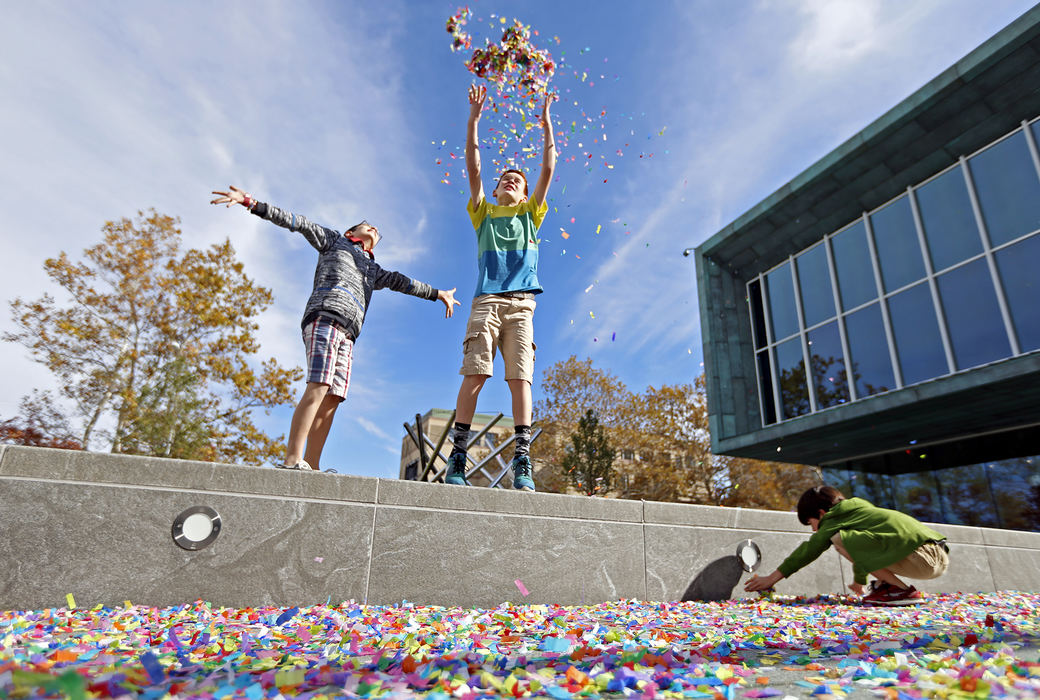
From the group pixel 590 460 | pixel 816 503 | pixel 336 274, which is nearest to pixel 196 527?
pixel 336 274

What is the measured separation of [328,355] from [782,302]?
587 inches

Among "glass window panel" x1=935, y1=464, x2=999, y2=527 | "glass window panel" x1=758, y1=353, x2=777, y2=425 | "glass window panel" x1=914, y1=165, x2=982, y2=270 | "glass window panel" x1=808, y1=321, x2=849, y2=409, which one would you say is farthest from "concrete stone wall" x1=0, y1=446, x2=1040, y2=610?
"glass window panel" x1=935, y1=464, x2=999, y2=527

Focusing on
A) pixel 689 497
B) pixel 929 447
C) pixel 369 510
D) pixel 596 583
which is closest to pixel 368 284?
pixel 369 510

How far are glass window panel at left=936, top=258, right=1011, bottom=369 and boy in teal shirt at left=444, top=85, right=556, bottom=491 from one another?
10846 mm

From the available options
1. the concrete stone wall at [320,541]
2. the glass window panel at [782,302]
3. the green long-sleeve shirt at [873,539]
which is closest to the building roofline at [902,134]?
the glass window panel at [782,302]

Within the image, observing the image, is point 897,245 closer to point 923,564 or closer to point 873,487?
point 873,487

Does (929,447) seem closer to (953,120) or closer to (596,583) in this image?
(953,120)

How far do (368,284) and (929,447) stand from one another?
1564cm

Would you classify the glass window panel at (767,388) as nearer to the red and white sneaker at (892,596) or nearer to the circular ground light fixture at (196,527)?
the red and white sneaker at (892,596)

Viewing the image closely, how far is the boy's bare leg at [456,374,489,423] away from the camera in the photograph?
3766 millimetres

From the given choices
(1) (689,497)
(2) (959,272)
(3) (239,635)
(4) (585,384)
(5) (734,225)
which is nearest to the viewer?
(3) (239,635)

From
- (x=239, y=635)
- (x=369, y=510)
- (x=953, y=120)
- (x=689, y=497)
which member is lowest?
(x=239, y=635)

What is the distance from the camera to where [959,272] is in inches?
445

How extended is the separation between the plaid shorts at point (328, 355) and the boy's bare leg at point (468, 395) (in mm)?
793
